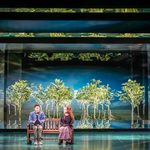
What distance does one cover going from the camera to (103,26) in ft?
37.8

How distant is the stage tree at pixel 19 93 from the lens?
1844 centimetres

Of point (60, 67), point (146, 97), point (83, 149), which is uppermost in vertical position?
point (60, 67)

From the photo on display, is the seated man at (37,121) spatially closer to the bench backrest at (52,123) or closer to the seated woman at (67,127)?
the seated woman at (67,127)

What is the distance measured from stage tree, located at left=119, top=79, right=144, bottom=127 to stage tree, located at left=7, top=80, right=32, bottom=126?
13.4 ft

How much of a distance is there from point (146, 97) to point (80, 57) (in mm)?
3401

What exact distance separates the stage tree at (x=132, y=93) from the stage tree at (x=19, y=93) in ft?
13.4

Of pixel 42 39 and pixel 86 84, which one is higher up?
pixel 42 39

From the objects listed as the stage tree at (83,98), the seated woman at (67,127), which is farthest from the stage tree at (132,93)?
the seated woman at (67,127)

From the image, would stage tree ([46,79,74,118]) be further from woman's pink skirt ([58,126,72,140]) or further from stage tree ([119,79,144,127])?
woman's pink skirt ([58,126,72,140])

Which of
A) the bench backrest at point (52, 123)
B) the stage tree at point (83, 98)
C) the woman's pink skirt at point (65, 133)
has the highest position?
the stage tree at point (83, 98)

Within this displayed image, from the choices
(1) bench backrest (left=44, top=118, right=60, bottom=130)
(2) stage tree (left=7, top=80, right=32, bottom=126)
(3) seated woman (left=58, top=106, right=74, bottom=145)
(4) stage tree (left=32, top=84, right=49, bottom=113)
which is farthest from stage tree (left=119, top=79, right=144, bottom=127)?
(3) seated woman (left=58, top=106, right=74, bottom=145)
